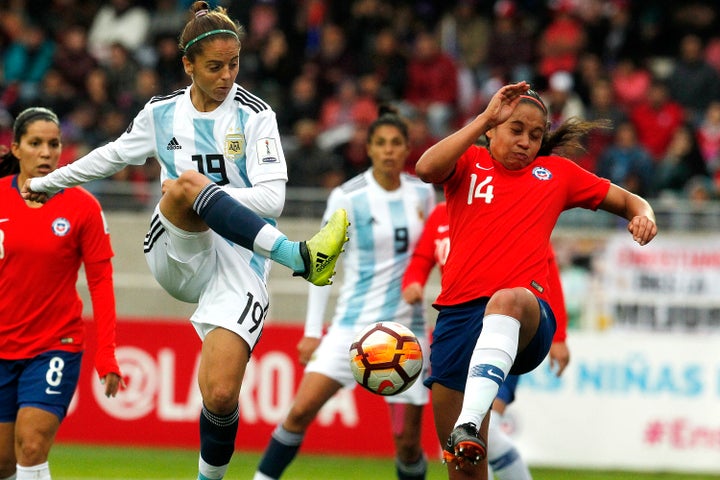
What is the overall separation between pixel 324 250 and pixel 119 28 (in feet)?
40.7

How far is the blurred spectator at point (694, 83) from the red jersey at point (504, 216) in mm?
9731

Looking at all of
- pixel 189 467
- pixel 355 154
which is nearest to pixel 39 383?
pixel 189 467

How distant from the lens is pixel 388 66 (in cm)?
1662

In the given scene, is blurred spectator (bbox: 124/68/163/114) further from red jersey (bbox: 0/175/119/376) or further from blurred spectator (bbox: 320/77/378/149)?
red jersey (bbox: 0/175/119/376)

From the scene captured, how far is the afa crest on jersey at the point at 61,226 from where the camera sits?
287 inches

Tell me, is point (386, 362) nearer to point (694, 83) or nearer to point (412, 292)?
point (412, 292)

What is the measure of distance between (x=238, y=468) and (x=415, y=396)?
3.29m

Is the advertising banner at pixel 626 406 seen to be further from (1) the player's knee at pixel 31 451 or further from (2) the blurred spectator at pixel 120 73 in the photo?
(2) the blurred spectator at pixel 120 73

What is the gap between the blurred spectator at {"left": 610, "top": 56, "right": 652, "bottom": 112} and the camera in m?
16.1

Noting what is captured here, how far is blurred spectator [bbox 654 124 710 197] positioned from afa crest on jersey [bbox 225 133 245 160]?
8.82 metres

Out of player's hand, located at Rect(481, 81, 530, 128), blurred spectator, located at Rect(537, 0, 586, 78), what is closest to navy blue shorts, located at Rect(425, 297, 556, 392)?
player's hand, located at Rect(481, 81, 530, 128)

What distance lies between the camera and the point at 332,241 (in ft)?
20.3

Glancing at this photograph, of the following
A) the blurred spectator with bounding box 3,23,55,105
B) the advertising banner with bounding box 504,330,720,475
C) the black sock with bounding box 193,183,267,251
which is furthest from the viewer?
the blurred spectator with bounding box 3,23,55,105

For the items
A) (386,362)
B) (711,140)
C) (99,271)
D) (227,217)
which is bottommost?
(386,362)
